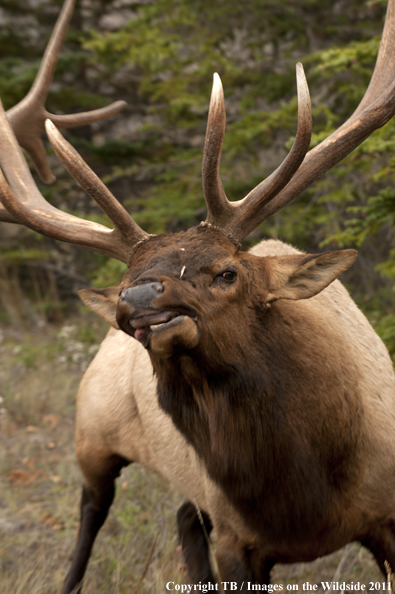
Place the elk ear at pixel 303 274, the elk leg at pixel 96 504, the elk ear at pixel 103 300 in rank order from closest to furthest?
the elk ear at pixel 303 274 < the elk ear at pixel 103 300 < the elk leg at pixel 96 504

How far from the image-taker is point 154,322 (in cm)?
194

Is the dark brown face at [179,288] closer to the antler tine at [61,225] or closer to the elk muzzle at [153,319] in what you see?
the elk muzzle at [153,319]

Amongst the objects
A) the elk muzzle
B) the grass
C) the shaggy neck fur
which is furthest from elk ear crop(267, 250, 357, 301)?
the grass

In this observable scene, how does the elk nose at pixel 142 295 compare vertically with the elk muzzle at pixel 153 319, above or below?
above

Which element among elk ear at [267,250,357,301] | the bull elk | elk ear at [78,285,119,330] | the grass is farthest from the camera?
the grass

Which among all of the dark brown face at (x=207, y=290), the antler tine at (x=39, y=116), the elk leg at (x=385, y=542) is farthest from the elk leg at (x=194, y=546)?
the antler tine at (x=39, y=116)

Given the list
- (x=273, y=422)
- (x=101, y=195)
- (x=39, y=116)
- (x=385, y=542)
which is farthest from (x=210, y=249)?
(x=39, y=116)

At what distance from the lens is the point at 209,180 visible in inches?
93.8

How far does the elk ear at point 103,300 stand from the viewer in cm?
263

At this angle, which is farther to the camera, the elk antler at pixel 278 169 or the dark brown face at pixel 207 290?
the elk antler at pixel 278 169

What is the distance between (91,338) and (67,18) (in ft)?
18.6

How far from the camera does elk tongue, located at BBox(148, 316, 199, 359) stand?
1941mm

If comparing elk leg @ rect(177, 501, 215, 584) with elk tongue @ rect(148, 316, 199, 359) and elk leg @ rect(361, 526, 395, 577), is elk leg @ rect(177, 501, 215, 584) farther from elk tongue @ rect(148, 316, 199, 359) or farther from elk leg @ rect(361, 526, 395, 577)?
elk tongue @ rect(148, 316, 199, 359)

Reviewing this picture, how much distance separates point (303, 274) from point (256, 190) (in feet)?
1.37
